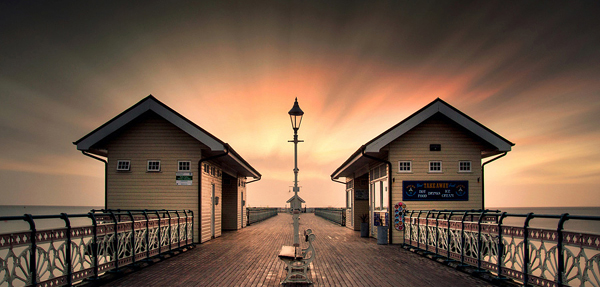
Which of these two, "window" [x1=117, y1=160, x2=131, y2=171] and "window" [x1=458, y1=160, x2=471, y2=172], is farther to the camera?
"window" [x1=458, y1=160, x2=471, y2=172]

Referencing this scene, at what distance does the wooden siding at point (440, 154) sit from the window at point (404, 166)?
124mm

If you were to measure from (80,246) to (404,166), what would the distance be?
12.4 metres

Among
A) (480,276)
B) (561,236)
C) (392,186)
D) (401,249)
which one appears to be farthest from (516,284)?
(392,186)

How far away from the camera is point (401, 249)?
14.6m

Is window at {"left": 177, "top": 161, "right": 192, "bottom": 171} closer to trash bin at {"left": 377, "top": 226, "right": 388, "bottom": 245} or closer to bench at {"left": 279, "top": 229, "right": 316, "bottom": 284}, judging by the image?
trash bin at {"left": 377, "top": 226, "right": 388, "bottom": 245}

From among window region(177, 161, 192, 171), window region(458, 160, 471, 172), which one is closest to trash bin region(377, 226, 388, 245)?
window region(458, 160, 471, 172)

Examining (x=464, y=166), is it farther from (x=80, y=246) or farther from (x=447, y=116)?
(x=80, y=246)

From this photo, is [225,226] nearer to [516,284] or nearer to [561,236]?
[516,284]

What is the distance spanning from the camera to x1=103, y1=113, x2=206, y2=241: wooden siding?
54.5 feet

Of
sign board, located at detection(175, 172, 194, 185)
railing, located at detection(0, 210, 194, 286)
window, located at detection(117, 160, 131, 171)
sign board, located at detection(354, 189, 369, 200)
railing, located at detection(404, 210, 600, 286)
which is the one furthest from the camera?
sign board, located at detection(354, 189, 369, 200)

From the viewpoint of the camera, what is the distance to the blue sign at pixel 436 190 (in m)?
16.7

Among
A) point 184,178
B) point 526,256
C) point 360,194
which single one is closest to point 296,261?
point 526,256

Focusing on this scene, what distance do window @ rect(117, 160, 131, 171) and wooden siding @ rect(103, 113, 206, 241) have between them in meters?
0.13

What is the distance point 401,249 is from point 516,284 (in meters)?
6.93
